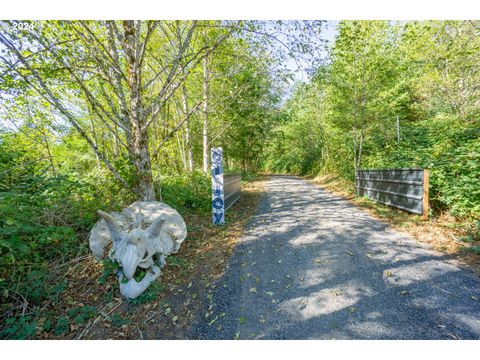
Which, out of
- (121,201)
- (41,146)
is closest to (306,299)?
(121,201)

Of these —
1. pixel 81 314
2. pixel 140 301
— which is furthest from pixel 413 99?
pixel 81 314

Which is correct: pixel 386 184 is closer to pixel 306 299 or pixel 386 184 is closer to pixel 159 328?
pixel 306 299

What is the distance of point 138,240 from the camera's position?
289cm

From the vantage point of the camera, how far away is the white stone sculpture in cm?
272

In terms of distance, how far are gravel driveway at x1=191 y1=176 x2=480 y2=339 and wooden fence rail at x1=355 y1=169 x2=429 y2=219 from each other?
1258mm

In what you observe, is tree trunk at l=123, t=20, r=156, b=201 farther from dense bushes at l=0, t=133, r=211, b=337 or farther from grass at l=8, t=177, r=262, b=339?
grass at l=8, t=177, r=262, b=339

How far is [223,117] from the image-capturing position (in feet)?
37.5

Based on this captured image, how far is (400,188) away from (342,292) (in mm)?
4416

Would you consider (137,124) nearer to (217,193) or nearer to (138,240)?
(138,240)

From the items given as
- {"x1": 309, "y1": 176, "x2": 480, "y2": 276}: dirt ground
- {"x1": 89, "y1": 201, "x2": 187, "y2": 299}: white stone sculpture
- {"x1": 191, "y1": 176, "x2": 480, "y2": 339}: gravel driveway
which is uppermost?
{"x1": 89, "y1": 201, "x2": 187, "y2": 299}: white stone sculpture

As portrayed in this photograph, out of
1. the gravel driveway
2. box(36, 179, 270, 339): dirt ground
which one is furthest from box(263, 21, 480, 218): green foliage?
box(36, 179, 270, 339): dirt ground

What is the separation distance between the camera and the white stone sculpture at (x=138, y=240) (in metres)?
2.72

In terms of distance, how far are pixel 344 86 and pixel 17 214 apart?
11525 millimetres

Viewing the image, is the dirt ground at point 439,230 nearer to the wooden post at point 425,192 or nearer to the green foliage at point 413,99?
the wooden post at point 425,192
